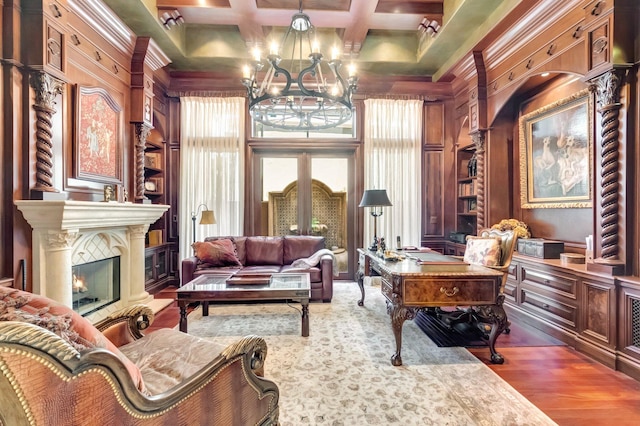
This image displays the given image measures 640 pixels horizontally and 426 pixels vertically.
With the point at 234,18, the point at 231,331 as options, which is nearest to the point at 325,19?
the point at 234,18

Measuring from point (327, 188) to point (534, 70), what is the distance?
11.1ft

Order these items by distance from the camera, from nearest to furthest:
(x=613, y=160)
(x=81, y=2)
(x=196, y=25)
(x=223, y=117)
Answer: (x=613, y=160), (x=81, y=2), (x=196, y=25), (x=223, y=117)

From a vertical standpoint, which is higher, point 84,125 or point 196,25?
point 196,25

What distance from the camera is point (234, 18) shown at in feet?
14.7

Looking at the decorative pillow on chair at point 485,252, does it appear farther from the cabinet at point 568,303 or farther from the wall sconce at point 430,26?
the wall sconce at point 430,26

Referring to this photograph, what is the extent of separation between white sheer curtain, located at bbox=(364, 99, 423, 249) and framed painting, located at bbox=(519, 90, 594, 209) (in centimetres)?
173

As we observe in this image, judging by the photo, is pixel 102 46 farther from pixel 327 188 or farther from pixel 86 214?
pixel 327 188

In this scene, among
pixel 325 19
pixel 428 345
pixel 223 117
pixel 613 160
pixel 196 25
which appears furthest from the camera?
pixel 223 117

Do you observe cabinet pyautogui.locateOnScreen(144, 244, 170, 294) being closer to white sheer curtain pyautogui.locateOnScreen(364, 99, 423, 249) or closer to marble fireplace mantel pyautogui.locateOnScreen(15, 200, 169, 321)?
marble fireplace mantel pyautogui.locateOnScreen(15, 200, 169, 321)

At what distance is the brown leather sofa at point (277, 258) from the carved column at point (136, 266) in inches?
21.2

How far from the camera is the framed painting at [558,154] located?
3.36 metres

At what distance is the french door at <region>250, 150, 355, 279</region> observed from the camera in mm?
5785

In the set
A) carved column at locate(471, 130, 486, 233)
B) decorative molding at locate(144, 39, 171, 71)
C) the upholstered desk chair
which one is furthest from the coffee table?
decorative molding at locate(144, 39, 171, 71)

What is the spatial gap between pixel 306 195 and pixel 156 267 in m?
2.71
